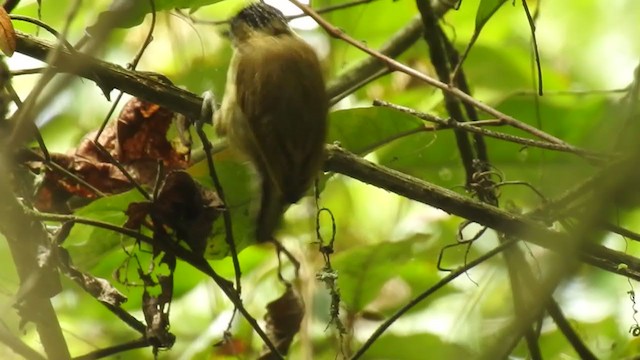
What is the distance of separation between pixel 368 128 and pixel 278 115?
355 millimetres

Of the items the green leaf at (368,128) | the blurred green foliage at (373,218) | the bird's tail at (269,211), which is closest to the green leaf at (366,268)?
the blurred green foliage at (373,218)

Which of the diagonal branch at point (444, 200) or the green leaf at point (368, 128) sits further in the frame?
the green leaf at point (368, 128)

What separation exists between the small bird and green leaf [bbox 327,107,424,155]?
0.78ft

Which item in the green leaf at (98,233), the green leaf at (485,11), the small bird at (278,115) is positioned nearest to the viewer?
the small bird at (278,115)

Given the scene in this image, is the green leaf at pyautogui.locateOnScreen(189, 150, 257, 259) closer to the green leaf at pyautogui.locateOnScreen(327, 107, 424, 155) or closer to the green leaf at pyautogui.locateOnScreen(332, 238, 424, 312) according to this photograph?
the green leaf at pyautogui.locateOnScreen(327, 107, 424, 155)

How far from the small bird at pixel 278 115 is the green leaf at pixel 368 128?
Answer: 24 centimetres

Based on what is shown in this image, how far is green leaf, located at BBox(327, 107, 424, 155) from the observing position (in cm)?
127

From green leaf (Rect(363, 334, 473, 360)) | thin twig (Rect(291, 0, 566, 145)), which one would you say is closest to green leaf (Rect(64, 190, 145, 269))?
thin twig (Rect(291, 0, 566, 145))

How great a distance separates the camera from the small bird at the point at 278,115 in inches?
37.7

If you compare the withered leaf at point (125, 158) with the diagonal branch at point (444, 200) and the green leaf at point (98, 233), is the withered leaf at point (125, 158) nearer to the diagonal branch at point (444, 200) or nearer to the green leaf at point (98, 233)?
the green leaf at point (98, 233)

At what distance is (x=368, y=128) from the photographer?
129 cm

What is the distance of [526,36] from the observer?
2.23 m

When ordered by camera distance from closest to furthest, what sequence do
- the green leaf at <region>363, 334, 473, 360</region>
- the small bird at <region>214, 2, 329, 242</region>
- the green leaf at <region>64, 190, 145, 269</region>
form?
the small bird at <region>214, 2, 329, 242</region>
the green leaf at <region>64, 190, 145, 269</region>
the green leaf at <region>363, 334, 473, 360</region>

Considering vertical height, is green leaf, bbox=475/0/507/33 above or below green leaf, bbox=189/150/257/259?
above
